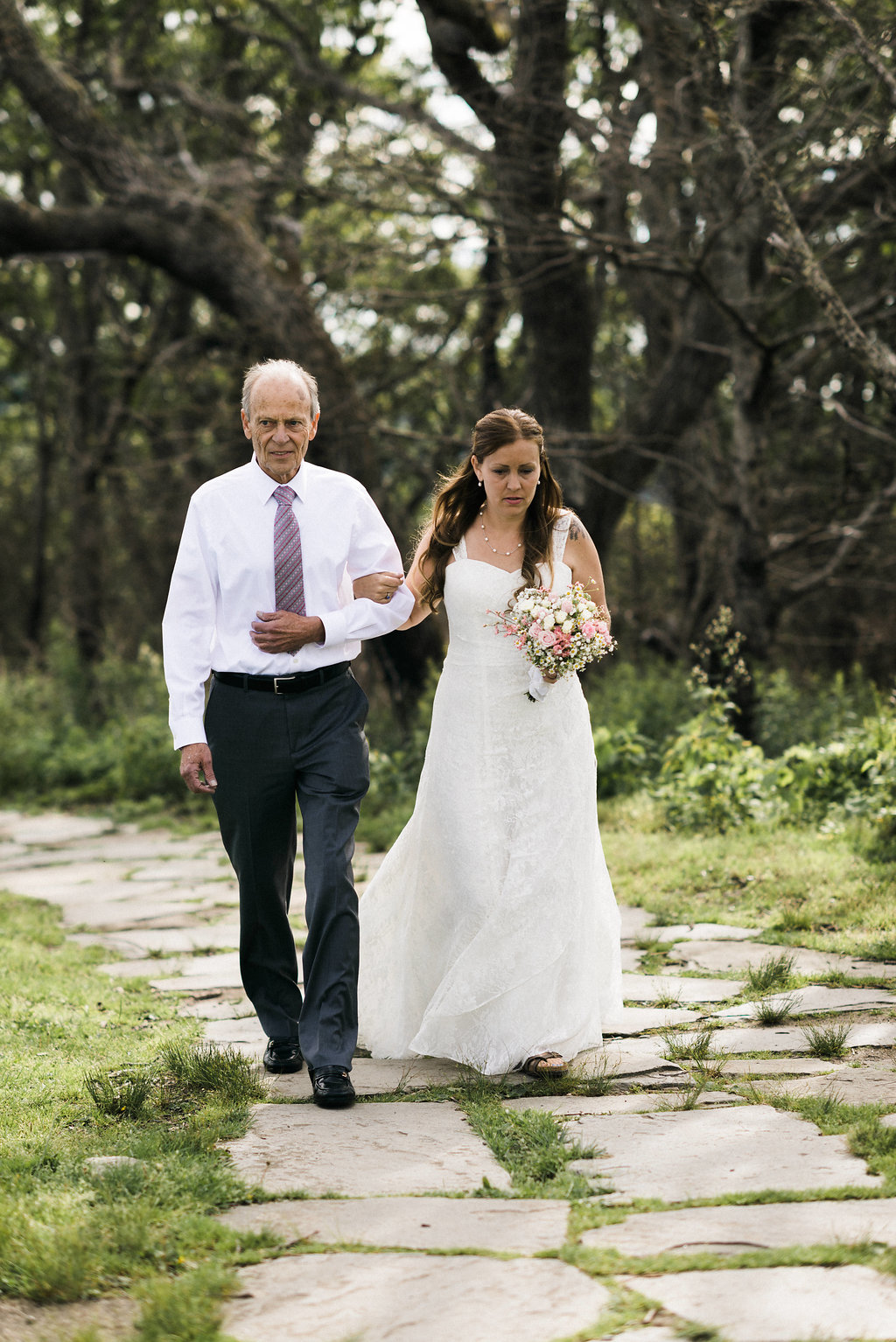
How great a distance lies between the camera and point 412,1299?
7.72ft

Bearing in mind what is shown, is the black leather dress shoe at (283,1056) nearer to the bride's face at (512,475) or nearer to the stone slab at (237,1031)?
the stone slab at (237,1031)

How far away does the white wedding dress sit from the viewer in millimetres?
4051

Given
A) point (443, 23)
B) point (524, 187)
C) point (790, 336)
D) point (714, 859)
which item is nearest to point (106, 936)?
point (714, 859)

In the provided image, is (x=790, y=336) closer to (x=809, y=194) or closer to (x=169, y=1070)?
(x=809, y=194)

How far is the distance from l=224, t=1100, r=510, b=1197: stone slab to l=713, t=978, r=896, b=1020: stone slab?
1.25m

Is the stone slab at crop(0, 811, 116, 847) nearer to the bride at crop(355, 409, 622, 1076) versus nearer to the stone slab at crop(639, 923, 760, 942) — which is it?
the stone slab at crop(639, 923, 760, 942)

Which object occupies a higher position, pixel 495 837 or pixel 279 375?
pixel 279 375

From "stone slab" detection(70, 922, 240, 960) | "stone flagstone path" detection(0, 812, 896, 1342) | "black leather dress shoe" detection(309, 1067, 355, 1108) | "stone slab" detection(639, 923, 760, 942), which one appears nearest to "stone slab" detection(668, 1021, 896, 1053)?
"stone flagstone path" detection(0, 812, 896, 1342)

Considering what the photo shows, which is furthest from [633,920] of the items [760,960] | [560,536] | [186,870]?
[186,870]

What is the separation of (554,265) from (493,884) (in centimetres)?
664

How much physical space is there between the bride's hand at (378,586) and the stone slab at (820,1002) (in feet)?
6.04

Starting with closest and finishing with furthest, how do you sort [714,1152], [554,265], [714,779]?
[714,1152] → [714,779] → [554,265]

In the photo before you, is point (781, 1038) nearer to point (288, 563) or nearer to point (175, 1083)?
point (175, 1083)

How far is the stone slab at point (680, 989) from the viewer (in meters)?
4.63
